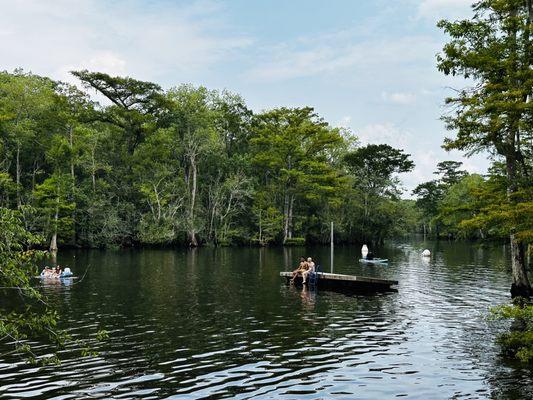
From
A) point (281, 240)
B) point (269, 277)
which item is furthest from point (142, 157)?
point (269, 277)

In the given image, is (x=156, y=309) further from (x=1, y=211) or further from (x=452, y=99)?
(x=452, y=99)

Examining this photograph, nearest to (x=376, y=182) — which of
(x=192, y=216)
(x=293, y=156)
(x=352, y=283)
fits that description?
(x=293, y=156)

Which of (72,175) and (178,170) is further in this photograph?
(178,170)

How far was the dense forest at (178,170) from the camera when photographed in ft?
196

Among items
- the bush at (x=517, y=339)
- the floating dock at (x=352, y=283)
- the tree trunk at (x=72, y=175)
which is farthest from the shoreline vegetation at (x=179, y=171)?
the bush at (x=517, y=339)

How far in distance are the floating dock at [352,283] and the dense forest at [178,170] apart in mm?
34955

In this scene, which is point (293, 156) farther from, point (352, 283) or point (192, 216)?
point (352, 283)

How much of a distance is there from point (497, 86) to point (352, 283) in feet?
45.8

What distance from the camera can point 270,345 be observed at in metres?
16.0

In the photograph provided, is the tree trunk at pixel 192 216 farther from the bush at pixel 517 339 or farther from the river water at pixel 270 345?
the bush at pixel 517 339

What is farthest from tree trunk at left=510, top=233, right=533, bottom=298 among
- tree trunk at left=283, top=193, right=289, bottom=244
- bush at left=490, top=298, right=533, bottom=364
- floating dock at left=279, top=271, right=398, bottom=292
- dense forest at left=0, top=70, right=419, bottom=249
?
tree trunk at left=283, top=193, right=289, bottom=244

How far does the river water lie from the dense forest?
3388 cm

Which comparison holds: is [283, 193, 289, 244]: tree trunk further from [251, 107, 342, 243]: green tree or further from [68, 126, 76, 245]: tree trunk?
[68, 126, 76, 245]: tree trunk

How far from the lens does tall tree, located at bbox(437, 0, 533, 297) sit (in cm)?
1975
